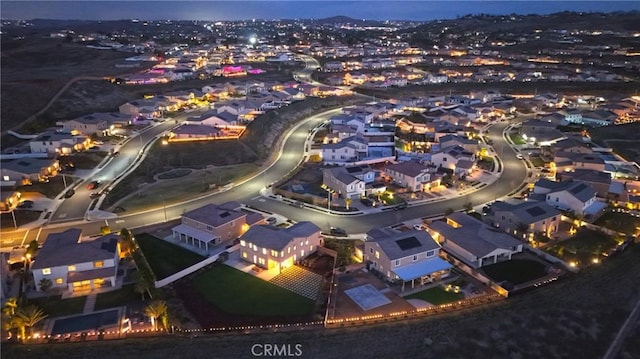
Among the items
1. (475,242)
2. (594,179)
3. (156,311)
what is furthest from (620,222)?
(156,311)

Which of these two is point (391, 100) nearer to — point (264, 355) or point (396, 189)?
point (396, 189)

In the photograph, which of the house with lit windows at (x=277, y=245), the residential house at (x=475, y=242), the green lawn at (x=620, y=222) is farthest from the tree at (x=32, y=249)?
the green lawn at (x=620, y=222)

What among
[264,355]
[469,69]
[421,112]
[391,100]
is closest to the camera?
[264,355]

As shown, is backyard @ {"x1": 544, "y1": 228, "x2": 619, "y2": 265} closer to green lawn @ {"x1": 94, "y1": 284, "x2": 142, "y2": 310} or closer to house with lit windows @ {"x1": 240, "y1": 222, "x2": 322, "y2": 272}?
house with lit windows @ {"x1": 240, "y1": 222, "x2": 322, "y2": 272}

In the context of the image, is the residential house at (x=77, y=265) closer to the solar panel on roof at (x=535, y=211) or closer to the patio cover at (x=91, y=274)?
the patio cover at (x=91, y=274)

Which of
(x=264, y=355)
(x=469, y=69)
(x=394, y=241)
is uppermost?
(x=469, y=69)

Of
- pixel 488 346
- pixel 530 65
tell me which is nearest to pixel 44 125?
pixel 488 346

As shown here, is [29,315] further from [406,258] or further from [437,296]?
[437,296]
